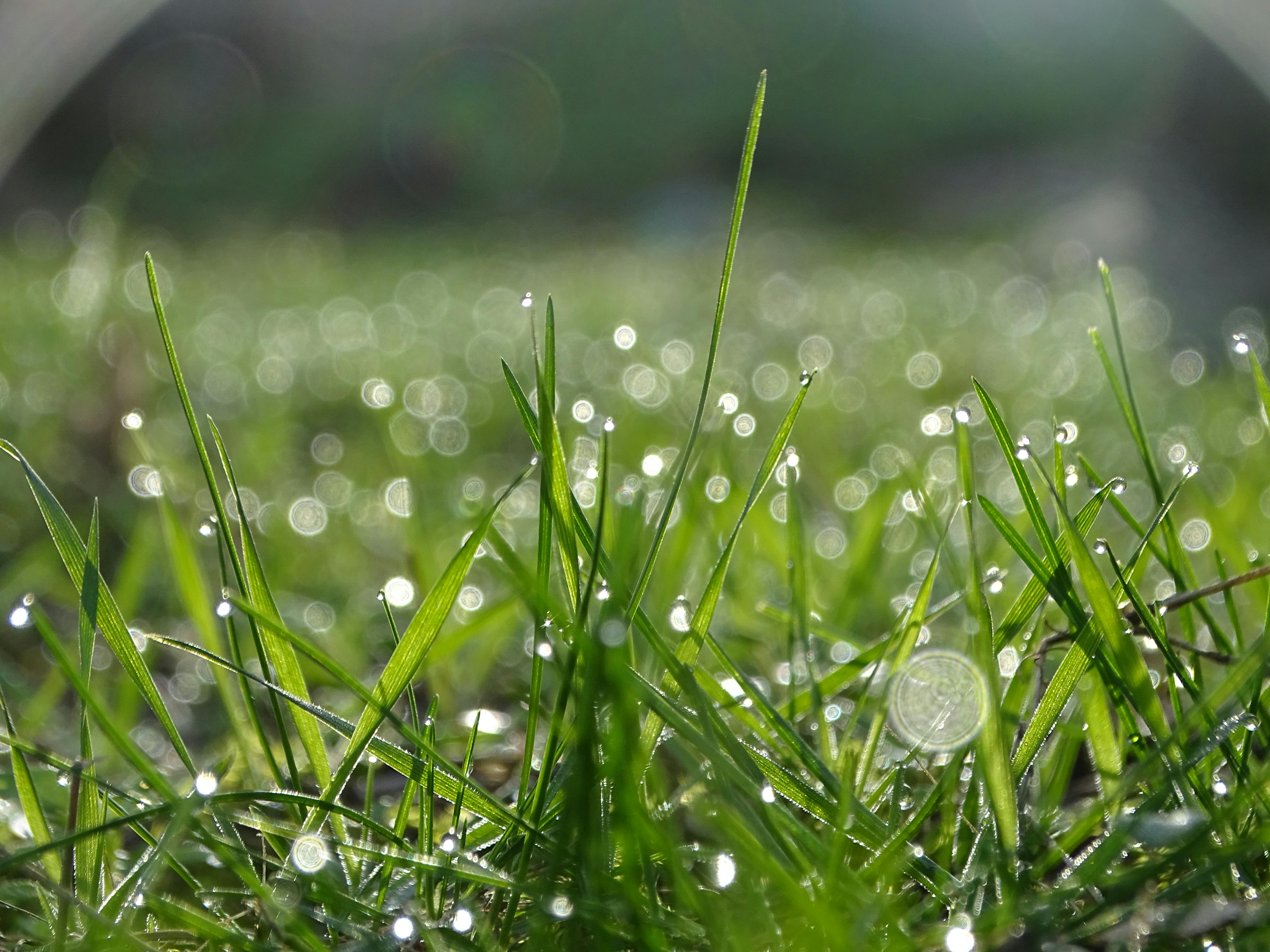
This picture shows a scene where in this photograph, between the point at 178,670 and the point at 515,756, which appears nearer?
the point at 515,756

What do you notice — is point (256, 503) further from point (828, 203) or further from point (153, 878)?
point (828, 203)

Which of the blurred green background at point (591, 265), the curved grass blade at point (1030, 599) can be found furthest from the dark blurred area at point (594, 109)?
the curved grass blade at point (1030, 599)

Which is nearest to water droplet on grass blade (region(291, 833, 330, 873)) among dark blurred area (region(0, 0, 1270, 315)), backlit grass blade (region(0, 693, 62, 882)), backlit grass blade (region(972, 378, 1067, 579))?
backlit grass blade (region(0, 693, 62, 882))

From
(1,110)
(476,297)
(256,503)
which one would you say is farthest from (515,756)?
(1,110)

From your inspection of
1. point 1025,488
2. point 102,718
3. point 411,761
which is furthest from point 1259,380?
point 102,718

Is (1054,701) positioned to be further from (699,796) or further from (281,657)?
(281,657)

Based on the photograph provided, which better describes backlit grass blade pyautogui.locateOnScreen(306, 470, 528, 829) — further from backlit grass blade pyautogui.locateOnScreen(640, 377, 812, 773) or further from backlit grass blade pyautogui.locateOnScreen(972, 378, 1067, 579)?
backlit grass blade pyautogui.locateOnScreen(972, 378, 1067, 579)

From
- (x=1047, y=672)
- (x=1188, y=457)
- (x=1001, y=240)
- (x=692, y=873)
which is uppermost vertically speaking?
(x=1001, y=240)
